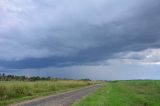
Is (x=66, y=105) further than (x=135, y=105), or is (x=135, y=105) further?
(x=135, y=105)

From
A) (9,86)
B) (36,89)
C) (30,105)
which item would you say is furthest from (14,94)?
(30,105)

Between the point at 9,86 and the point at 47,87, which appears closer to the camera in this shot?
the point at 9,86

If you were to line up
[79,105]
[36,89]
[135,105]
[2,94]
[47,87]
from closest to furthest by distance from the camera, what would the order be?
[79,105] < [135,105] < [2,94] < [36,89] < [47,87]

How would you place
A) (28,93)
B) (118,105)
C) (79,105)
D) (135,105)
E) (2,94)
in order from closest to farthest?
(79,105)
(118,105)
(135,105)
(2,94)
(28,93)

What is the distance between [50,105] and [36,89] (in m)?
25.2

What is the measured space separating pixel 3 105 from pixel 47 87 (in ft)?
97.9

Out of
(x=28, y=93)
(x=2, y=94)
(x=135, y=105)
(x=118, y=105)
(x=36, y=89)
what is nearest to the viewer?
(x=118, y=105)

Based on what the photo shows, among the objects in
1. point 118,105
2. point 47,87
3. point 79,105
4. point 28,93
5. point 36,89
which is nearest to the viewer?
point 79,105

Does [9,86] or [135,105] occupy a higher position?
[9,86]

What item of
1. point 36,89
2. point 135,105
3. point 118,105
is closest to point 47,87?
point 36,89

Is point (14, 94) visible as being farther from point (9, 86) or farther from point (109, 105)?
point (109, 105)

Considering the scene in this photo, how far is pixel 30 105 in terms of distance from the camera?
83.6ft

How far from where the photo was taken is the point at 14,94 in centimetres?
3916

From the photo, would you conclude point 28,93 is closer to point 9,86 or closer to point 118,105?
point 9,86
